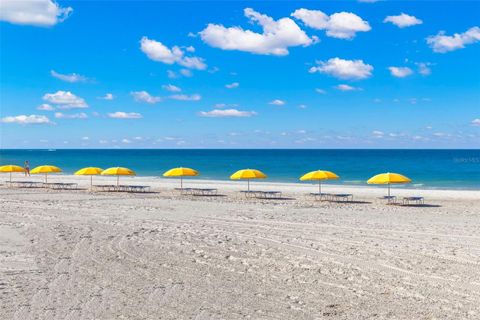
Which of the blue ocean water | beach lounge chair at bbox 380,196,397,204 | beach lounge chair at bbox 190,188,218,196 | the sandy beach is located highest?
the blue ocean water

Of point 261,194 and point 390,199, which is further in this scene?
point 261,194

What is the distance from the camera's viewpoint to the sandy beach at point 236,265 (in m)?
7.58

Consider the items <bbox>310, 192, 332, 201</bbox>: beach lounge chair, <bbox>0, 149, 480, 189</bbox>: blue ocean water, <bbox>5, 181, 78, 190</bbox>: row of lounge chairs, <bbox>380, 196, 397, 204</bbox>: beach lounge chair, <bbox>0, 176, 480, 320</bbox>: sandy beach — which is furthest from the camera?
<bbox>0, 149, 480, 189</bbox>: blue ocean water

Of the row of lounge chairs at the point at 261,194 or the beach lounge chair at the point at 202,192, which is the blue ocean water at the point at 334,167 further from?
the beach lounge chair at the point at 202,192

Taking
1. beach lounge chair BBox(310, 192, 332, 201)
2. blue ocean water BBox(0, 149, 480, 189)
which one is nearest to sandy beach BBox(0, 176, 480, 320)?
beach lounge chair BBox(310, 192, 332, 201)

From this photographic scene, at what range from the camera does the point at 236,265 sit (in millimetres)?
10281

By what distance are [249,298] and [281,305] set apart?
587mm

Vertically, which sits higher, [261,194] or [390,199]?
[261,194]

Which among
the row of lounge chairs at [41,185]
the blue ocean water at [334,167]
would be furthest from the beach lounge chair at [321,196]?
the row of lounge chairs at [41,185]

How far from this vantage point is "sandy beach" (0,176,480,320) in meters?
7.58

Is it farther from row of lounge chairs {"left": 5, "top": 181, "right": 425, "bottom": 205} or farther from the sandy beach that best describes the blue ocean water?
the sandy beach

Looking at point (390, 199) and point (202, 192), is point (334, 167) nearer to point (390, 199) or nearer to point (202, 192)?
point (202, 192)

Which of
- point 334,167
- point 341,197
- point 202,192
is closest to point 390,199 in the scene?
point 341,197

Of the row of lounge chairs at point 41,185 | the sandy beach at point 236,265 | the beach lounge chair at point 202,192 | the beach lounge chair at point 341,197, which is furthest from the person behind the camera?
the row of lounge chairs at point 41,185
